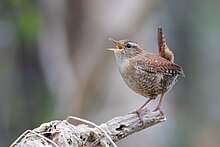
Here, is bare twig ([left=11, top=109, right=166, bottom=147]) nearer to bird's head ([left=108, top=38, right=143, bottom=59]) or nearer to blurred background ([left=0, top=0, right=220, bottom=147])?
bird's head ([left=108, top=38, right=143, bottom=59])

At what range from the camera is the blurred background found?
7734 mm

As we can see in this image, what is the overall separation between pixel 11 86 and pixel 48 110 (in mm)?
929

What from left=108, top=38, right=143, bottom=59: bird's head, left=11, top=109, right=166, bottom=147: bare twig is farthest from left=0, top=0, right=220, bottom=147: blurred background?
left=11, top=109, right=166, bottom=147: bare twig

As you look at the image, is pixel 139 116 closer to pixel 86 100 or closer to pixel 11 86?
pixel 86 100

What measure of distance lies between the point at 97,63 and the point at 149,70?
159 inches

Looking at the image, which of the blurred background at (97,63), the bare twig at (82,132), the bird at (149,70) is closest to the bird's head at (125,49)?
the bird at (149,70)

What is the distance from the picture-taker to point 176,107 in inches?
365

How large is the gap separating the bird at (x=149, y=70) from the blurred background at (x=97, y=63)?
3.69 m

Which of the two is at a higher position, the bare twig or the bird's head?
the bird's head

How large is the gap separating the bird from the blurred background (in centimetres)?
369

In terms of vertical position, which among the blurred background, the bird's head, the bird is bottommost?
the blurred background

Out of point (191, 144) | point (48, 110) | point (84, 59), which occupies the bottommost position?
point (191, 144)

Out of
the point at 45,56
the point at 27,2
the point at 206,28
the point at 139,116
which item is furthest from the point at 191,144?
the point at 139,116

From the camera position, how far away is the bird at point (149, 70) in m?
3.54
